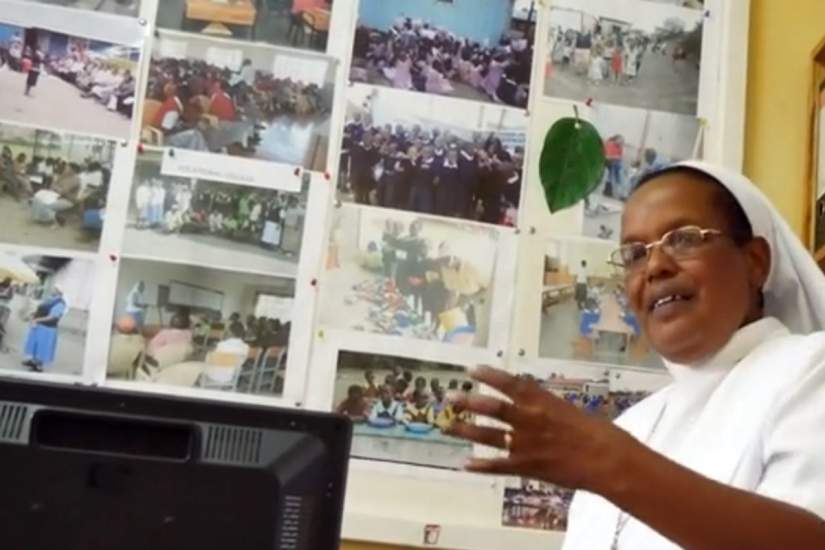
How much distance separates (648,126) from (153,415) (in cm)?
132

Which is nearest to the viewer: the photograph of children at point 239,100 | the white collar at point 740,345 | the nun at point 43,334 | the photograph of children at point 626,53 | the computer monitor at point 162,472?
the computer monitor at point 162,472

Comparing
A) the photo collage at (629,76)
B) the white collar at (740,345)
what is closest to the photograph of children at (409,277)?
the photo collage at (629,76)

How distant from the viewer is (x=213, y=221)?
172cm

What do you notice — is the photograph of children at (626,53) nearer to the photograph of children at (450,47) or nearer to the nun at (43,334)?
the photograph of children at (450,47)

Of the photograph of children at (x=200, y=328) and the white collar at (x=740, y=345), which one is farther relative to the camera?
the photograph of children at (x=200, y=328)

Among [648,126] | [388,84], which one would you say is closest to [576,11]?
[648,126]

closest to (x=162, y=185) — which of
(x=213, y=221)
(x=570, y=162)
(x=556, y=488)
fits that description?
(x=213, y=221)

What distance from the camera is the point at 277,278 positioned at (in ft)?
5.63

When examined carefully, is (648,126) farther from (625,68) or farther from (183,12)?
(183,12)

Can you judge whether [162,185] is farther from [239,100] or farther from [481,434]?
[481,434]

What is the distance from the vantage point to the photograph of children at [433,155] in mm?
1779

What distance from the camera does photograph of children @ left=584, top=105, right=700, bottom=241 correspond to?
5.99ft

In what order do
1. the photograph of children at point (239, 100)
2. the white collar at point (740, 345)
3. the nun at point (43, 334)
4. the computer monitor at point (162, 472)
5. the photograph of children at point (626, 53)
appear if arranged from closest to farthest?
the computer monitor at point (162, 472), the white collar at point (740, 345), the nun at point (43, 334), the photograph of children at point (239, 100), the photograph of children at point (626, 53)

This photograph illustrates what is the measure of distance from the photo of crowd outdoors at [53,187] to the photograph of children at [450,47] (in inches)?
18.9
